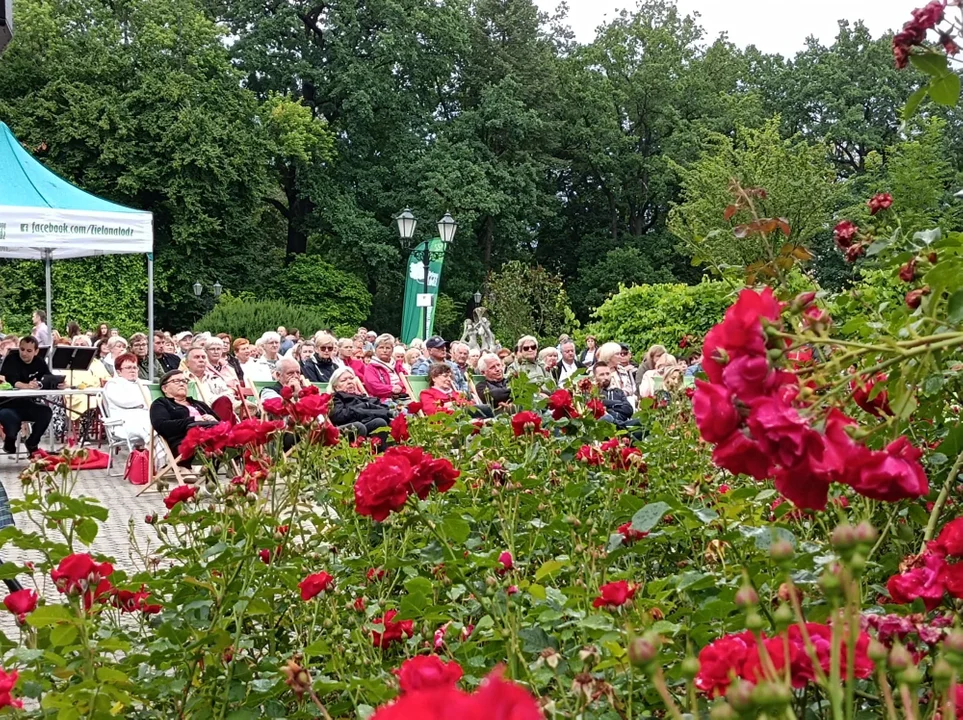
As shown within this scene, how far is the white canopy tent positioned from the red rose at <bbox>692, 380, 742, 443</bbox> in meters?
11.5

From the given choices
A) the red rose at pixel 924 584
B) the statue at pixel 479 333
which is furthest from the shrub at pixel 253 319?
the red rose at pixel 924 584

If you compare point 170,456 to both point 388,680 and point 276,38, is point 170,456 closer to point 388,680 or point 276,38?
point 388,680

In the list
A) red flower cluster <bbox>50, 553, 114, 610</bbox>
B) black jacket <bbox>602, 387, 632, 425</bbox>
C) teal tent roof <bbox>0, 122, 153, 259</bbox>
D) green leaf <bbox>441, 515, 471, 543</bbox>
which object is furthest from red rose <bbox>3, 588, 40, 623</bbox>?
teal tent roof <bbox>0, 122, 153, 259</bbox>

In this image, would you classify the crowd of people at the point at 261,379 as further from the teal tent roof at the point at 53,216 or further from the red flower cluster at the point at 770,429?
the red flower cluster at the point at 770,429

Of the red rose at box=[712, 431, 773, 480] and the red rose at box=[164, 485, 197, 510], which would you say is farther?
the red rose at box=[164, 485, 197, 510]

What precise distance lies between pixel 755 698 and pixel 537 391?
3.75m

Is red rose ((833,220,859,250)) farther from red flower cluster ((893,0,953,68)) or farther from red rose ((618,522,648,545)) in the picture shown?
red rose ((618,522,648,545))

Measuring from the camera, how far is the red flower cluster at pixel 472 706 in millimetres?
527

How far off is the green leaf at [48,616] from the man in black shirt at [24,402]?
1041 centimetres

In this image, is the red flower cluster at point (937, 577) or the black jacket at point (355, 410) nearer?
the red flower cluster at point (937, 577)

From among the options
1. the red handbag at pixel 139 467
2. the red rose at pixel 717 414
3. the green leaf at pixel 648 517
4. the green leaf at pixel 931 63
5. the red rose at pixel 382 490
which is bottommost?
the red handbag at pixel 139 467

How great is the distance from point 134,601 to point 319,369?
1018 centimetres

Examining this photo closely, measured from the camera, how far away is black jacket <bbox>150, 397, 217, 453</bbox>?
379 inches

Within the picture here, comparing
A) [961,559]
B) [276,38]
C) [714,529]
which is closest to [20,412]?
[714,529]
